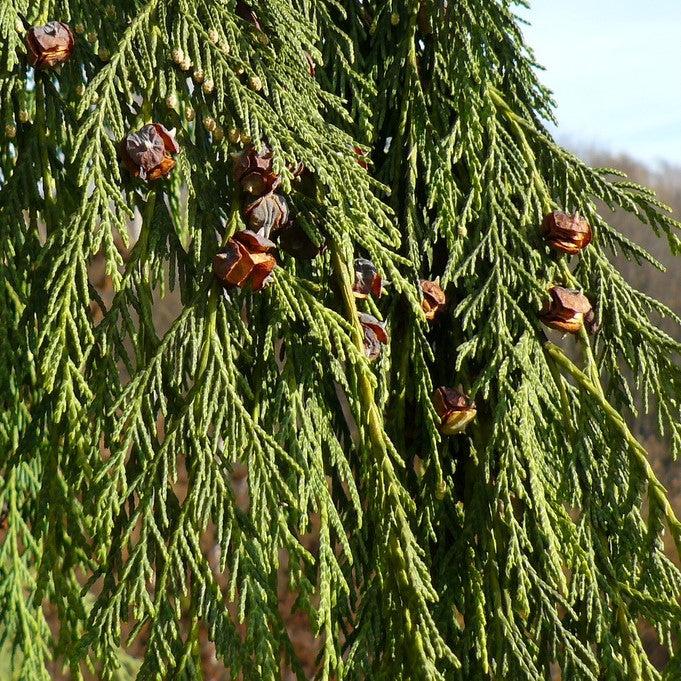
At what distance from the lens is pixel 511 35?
3.92ft

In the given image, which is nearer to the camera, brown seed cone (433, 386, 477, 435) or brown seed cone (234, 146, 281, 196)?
brown seed cone (234, 146, 281, 196)

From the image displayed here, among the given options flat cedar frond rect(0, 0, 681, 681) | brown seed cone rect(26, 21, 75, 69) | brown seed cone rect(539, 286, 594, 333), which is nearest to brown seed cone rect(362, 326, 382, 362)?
flat cedar frond rect(0, 0, 681, 681)

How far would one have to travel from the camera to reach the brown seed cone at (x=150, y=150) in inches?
35.2

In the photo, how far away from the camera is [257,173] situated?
0.90 metres

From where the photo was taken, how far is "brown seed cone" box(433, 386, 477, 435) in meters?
1.01

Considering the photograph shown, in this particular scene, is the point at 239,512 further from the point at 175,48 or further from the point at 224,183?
the point at 175,48

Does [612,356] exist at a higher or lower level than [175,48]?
lower

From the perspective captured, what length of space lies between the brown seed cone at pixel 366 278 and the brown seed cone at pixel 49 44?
15.8 inches

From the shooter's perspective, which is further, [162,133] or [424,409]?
[424,409]

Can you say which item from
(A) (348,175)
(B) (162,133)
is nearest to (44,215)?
(B) (162,133)

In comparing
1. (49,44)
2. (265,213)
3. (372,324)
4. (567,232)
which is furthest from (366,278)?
(49,44)

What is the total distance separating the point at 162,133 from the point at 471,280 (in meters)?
0.42

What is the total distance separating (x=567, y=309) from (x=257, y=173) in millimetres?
399

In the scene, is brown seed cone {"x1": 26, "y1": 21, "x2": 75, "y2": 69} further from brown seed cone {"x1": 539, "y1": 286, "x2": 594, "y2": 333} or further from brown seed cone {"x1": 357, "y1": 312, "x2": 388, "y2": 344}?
brown seed cone {"x1": 539, "y1": 286, "x2": 594, "y2": 333}
